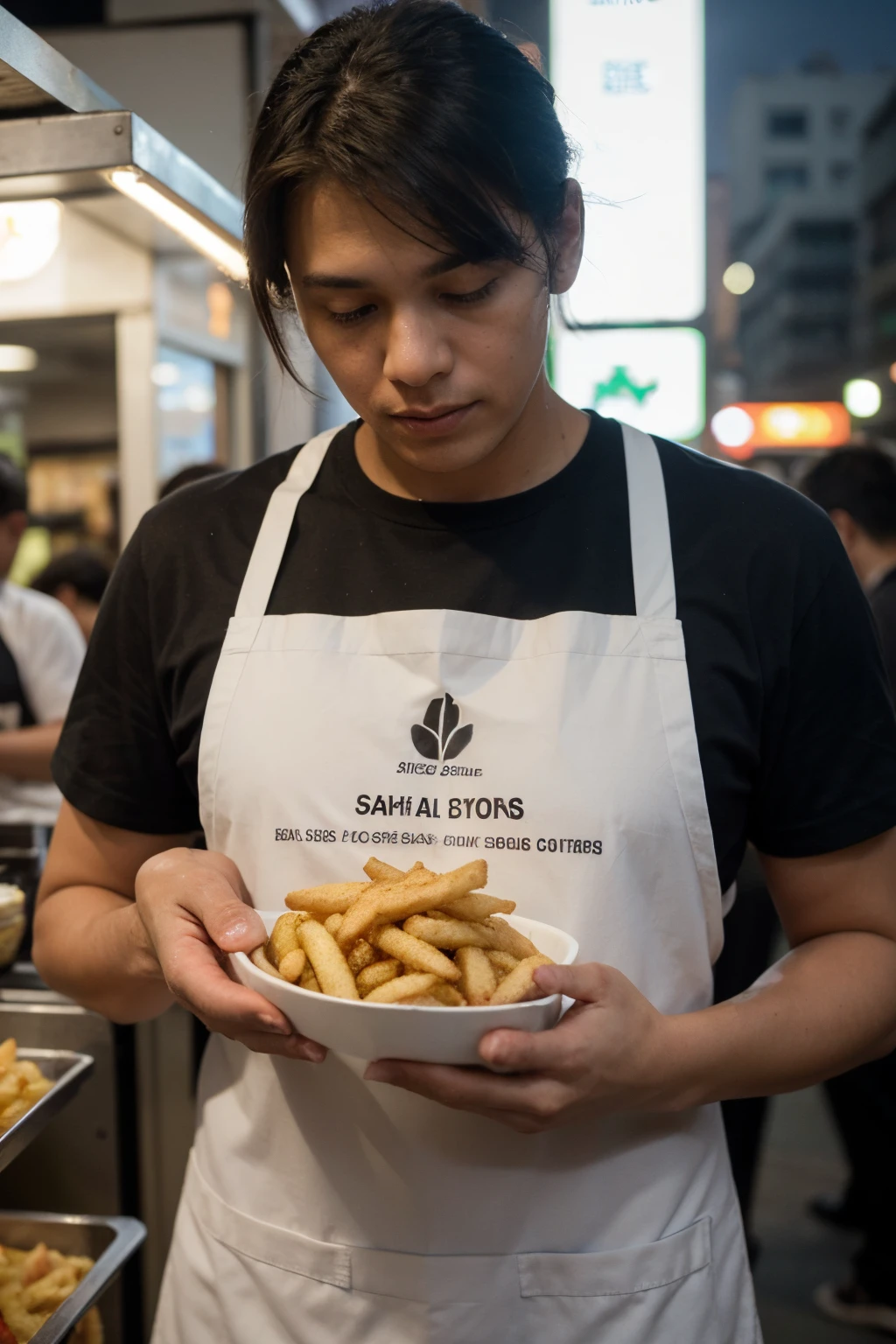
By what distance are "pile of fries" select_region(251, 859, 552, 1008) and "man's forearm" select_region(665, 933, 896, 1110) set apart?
7.0 inches

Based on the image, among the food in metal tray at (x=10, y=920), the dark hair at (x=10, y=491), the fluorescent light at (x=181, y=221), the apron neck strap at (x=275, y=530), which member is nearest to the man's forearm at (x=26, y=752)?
the dark hair at (x=10, y=491)

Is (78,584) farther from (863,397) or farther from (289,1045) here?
(863,397)

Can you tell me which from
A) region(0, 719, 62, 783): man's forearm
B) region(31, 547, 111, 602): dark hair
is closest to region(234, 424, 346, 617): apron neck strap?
region(0, 719, 62, 783): man's forearm

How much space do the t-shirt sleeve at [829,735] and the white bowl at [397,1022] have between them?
1.17 ft

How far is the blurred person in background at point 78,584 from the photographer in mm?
4160

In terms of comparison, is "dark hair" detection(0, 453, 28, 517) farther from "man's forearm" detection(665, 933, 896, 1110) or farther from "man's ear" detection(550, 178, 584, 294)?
"man's forearm" detection(665, 933, 896, 1110)

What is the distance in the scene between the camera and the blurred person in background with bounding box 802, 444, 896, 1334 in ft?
A: 9.55

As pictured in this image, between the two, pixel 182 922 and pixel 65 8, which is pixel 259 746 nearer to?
pixel 182 922

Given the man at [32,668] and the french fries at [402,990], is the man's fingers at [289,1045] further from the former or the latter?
the man at [32,668]

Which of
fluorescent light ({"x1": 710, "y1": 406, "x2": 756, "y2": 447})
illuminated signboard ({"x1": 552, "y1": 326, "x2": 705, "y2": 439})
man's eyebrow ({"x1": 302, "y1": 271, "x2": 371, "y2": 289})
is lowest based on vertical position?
man's eyebrow ({"x1": 302, "y1": 271, "x2": 371, "y2": 289})

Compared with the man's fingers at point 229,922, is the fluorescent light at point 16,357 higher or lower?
higher

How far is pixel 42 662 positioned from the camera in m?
3.02

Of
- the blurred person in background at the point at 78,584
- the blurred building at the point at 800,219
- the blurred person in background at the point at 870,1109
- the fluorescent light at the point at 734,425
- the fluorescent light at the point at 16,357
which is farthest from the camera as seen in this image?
the blurred building at the point at 800,219

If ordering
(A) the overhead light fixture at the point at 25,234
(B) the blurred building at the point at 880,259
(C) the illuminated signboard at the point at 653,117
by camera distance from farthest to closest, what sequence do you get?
(B) the blurred building at the point at 880,259 < (C) the illuminated signboard at the point at 653,117 < (A) the overhead light fixture at the point at 25,234
